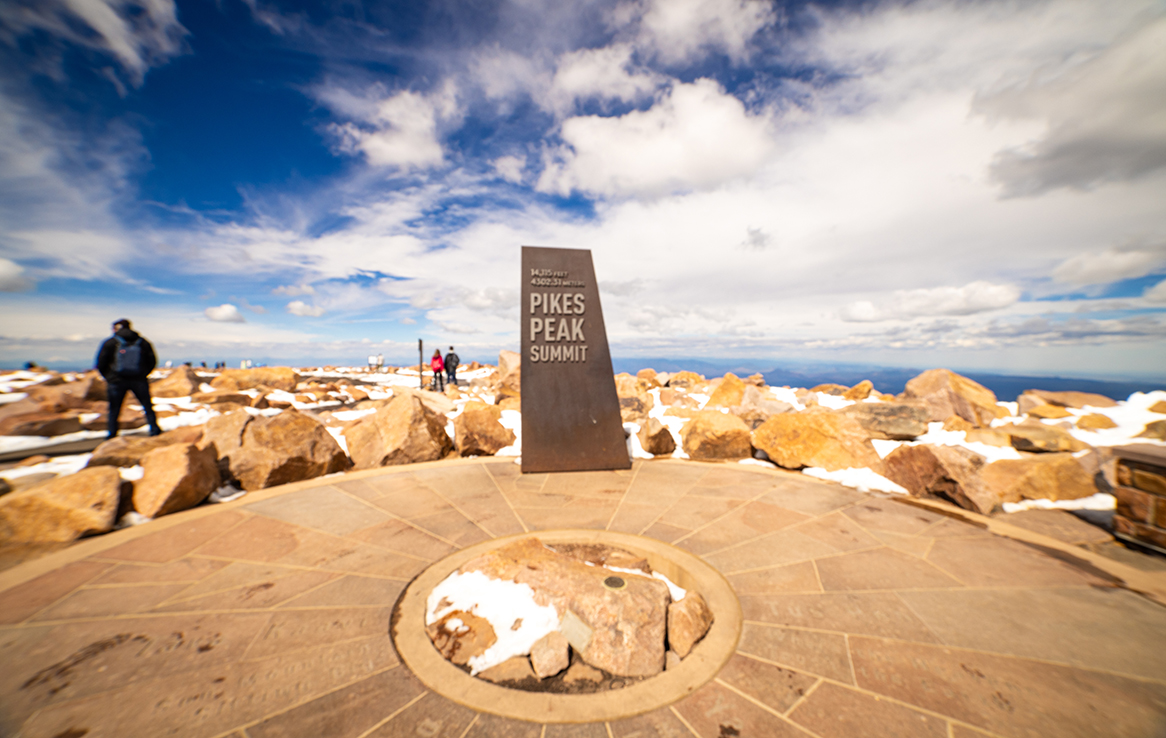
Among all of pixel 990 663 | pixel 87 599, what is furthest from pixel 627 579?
pixel 87 599

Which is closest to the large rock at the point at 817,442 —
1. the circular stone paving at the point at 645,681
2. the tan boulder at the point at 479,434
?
the circular stone paving at the point at 645,681

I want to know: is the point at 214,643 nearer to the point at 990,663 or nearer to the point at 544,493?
the point at 544,493

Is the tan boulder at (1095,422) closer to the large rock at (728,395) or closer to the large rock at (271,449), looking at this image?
the large rock at (728,395)

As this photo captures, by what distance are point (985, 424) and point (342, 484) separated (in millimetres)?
14325

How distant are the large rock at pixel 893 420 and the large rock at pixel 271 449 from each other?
9.35 metres

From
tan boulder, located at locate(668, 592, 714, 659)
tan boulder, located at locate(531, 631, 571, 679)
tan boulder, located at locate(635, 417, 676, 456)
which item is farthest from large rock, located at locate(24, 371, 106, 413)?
tan boulder, located at locate(668, 592, 714, 659)

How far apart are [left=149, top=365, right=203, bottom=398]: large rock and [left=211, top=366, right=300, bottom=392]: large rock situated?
1.18 m

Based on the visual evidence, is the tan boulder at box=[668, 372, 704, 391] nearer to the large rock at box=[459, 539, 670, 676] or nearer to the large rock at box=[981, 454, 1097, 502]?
the large rock at box=[981, 454, 1097, 502]

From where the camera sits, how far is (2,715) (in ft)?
6.91

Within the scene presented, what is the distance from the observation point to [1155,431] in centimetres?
806

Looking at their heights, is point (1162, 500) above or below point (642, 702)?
above

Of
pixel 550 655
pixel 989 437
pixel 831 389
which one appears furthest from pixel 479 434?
pixel 831 389

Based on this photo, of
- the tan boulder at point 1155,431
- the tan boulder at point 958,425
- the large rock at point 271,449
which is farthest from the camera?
the tan boulder at point 958,425

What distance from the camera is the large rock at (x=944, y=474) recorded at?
15.9 feet
